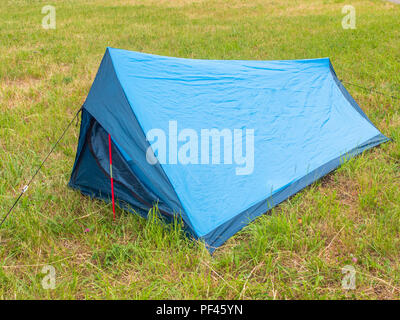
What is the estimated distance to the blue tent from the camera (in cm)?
261

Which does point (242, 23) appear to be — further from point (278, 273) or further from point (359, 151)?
point (278, 273)

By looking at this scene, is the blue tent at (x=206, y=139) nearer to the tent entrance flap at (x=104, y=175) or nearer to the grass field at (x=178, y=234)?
the tent entrance flap at (x=104, y=175)

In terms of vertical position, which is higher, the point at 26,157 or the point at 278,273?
the point at 26,157

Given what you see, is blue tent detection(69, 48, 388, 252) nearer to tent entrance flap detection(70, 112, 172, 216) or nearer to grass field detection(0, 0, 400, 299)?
tent entrance flap detection(70, 112, 172, 216)

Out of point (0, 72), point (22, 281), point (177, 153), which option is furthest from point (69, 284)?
point (0, 72)

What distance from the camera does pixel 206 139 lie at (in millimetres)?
2877

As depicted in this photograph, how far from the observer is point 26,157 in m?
3.84

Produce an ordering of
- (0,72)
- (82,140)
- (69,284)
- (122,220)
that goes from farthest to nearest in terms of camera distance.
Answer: (0,72) < (82,140) < (122,220) < (69,284)

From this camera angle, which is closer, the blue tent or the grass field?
the grass field

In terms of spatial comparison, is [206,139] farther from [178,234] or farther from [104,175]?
[104,175]

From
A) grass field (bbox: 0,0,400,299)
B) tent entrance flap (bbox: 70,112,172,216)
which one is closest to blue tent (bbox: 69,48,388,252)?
tent entrance flap (bbox: 70,112,172,216)

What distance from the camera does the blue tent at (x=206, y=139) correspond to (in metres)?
2.61

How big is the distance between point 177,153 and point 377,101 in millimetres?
3413
